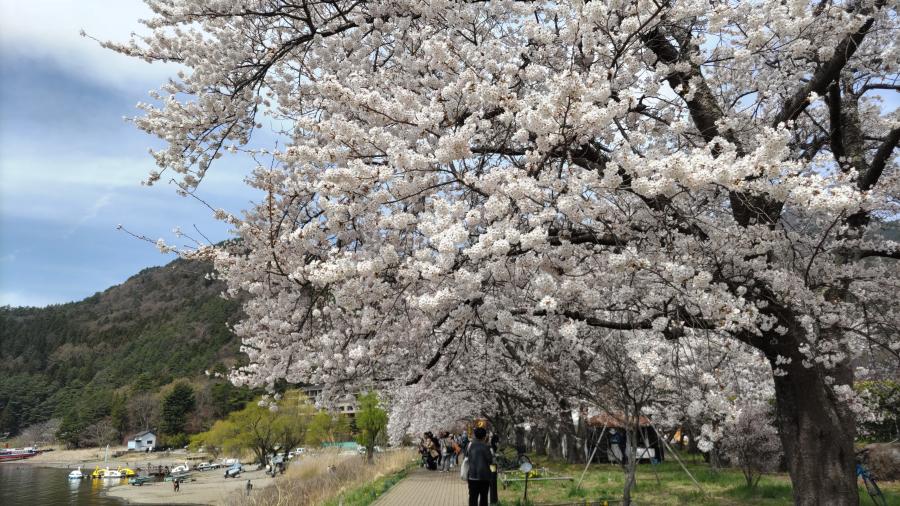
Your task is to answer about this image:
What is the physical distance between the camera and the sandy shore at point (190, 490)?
110 ft

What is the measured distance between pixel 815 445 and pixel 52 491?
47079 mm

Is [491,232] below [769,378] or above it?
above

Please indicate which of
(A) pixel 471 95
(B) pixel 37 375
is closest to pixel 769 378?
(A) pixel 471 95

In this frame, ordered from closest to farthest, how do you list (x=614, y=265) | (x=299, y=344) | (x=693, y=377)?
Result: (x=614, y=265), (x=299, y=344), (x=693, y=377)

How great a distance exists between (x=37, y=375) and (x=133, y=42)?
5779 inches

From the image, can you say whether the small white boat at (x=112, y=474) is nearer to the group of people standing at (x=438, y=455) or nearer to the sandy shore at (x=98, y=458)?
the sandy shore at (x=98, y=458)

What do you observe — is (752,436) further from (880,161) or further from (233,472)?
(233,472)

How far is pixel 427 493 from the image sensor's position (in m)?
12.9

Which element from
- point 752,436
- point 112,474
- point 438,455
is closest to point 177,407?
Result: point 112,474

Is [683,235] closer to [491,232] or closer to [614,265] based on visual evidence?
[614,265]

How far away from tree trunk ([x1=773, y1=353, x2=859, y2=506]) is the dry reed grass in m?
10.5

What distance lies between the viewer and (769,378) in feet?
41.7

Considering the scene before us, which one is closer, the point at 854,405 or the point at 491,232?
the point at 491,232

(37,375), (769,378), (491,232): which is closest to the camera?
(491,232)
